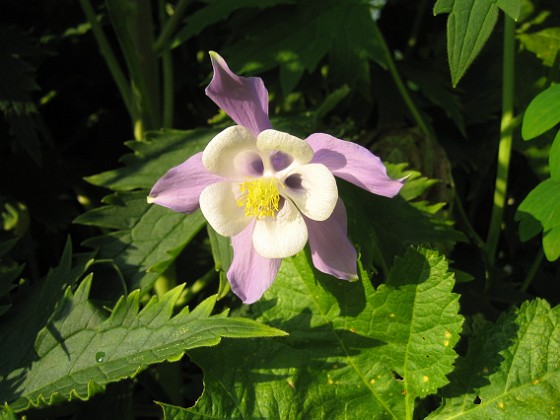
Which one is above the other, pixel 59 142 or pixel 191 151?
pixel 191 151

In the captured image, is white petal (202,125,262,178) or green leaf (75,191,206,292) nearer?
white petal (202,125,262,178)

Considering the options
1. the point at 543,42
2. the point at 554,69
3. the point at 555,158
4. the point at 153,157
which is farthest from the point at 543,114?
the point at 153,157

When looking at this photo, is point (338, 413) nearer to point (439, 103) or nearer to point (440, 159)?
point (440, 159)

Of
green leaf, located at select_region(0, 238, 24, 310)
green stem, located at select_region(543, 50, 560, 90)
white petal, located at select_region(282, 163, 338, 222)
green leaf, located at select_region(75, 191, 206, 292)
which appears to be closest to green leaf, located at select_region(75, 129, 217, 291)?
green leaf, located at select_region(75, 191, 206, 292)

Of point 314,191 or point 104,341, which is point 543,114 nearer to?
point 314,191

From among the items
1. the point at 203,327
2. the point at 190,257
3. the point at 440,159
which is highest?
the point at 203,327

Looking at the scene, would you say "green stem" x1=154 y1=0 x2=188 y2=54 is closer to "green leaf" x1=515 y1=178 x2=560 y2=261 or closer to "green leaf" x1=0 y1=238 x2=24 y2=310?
"green leaf" x1=0 y1=238 x2=24 y2=310

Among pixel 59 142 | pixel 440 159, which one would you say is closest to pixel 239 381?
pixel 440 159
